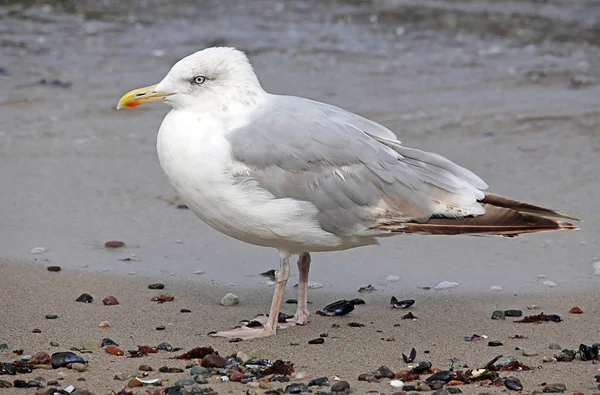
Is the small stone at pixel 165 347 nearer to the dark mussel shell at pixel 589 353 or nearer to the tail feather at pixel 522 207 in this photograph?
the tail feather at pixel 522 207

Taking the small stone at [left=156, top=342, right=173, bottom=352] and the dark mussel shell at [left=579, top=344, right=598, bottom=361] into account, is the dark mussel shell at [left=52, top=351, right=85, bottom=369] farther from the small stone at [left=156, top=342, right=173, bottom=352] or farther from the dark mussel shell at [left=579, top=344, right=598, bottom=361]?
the dark mussel shell at [left=579, top=344, right=598, bottom=361]

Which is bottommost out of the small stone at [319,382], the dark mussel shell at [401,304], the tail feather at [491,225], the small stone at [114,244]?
the small stone at [319,382]

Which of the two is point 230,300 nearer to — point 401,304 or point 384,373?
point 401,304

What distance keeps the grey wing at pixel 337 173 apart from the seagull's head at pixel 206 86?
190 mm

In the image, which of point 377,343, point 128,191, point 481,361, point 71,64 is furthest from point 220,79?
point 71,64

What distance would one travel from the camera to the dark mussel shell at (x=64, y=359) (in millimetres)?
4742

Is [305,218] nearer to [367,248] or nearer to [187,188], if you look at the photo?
[187,188]

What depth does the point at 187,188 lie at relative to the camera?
5.44 meters

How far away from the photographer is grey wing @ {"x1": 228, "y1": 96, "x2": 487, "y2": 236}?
214 inches

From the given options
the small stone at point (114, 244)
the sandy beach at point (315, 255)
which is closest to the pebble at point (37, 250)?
the sandy beach at point (315, 255)

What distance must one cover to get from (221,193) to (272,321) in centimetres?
81

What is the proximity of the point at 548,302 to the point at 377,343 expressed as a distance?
4.16ft

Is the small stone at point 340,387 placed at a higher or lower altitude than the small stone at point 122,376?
higher

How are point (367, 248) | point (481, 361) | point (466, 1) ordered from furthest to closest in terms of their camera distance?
point (466, 1)
point (367, 248)
point (481, 361)
